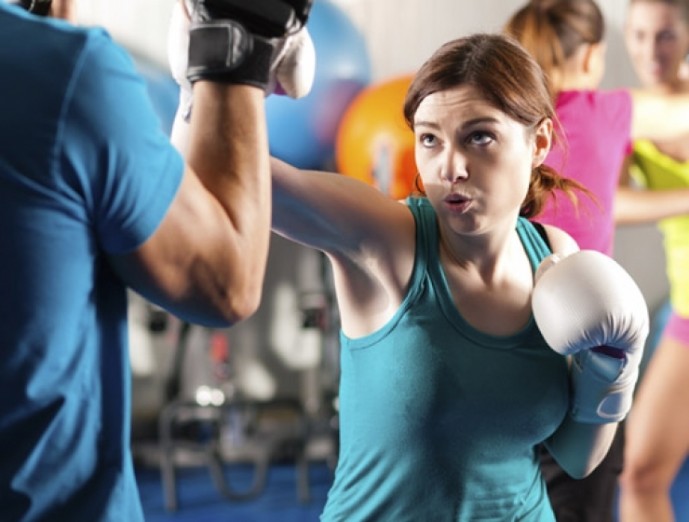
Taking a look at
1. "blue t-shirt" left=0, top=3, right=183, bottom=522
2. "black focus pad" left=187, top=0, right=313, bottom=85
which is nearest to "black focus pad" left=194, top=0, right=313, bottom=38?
"black focus pad" left=187, top=0, right=313, bottom=85

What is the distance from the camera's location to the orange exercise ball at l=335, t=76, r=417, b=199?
161 inches

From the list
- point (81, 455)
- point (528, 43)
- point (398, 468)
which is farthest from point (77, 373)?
point (528, 43)

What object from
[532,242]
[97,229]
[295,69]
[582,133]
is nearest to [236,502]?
[582,133]

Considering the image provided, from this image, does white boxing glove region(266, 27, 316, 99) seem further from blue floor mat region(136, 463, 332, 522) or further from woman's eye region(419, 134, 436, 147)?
blue floor mat region(136, 463, 332, 522)

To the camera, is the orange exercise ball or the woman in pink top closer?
the woman in pink top

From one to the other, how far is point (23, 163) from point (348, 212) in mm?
631

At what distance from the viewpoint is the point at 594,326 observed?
5.05ft

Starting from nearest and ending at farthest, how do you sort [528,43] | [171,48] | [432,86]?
[171,48] < [432,86] < [528,43]

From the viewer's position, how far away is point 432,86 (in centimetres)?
166

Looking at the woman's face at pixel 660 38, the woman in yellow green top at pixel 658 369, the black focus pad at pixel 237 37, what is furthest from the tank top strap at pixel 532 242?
the woman's face at pixel 660 38

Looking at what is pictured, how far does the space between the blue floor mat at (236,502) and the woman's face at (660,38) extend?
2212mm

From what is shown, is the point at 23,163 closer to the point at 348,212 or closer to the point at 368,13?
the point at 348,212

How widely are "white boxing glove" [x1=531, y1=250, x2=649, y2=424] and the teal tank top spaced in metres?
0.06

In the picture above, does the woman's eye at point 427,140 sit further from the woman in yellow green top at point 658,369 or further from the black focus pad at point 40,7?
the woman in yellow green top at point 658,369
